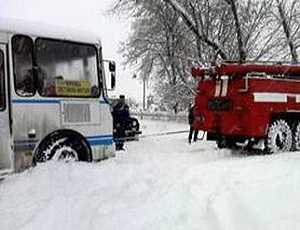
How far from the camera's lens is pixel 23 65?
9.79m

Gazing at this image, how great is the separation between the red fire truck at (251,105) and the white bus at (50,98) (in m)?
3.36

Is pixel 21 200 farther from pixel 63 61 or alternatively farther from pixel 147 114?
pixel 147 114

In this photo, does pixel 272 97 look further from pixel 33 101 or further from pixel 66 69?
pixel 33 101

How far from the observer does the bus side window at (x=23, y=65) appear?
966cm

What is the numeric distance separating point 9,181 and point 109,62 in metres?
3.52

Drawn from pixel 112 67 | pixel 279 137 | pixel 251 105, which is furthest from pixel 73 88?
pixel 279 137

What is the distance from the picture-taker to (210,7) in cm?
2802

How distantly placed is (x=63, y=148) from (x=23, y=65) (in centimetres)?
174

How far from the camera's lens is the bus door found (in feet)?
30.7

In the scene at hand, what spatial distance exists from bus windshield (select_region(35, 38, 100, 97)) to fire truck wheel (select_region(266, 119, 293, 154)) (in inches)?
185

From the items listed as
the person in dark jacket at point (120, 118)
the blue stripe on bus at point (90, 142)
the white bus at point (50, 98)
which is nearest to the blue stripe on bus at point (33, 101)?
the white bus at point (50, 98)

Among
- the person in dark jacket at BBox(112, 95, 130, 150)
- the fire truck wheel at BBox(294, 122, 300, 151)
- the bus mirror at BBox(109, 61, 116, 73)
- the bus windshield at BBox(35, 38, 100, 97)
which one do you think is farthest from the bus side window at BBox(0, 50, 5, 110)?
the person in dark jacket at BBox(112, 95, 130, 150)

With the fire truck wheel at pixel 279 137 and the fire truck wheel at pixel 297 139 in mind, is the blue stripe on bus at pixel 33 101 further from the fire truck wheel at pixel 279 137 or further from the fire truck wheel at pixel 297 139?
the fire truck wheel at pixel 297 139

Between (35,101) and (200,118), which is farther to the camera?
(200,118)
